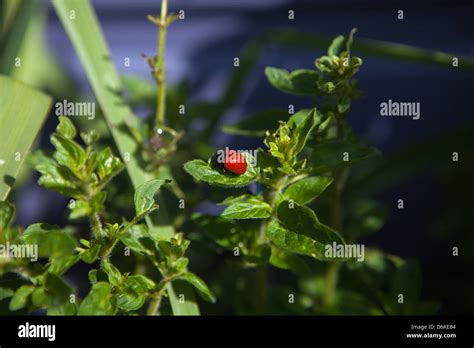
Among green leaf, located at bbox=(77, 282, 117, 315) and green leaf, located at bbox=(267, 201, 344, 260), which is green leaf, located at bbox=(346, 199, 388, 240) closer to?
green leaf, located at bbox=(267, 201, 344, 260)

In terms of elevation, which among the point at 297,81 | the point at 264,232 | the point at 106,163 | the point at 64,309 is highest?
the point at 297,81

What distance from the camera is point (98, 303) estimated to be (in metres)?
0.87

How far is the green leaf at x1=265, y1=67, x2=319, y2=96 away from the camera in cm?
100

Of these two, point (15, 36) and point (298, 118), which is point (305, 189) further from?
point (15, 36)

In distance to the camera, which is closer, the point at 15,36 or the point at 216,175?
the point at 216,175

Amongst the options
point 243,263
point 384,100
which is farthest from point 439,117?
point 243,263

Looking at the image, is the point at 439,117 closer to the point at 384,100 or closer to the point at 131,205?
the point at 384,100

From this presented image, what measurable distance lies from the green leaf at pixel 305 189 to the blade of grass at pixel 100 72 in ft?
0.86

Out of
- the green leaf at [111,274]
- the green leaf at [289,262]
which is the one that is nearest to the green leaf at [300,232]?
the green leaf at [289,262]

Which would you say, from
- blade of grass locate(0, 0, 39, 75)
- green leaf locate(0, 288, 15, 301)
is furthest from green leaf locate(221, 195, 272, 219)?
blade of grass locate(0, 0, 39, 75)

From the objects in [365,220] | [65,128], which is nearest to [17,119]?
[65,128]

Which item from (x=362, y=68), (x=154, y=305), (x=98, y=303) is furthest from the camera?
(x=362, y=68)

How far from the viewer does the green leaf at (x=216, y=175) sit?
0.89m

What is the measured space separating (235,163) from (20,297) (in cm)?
35
